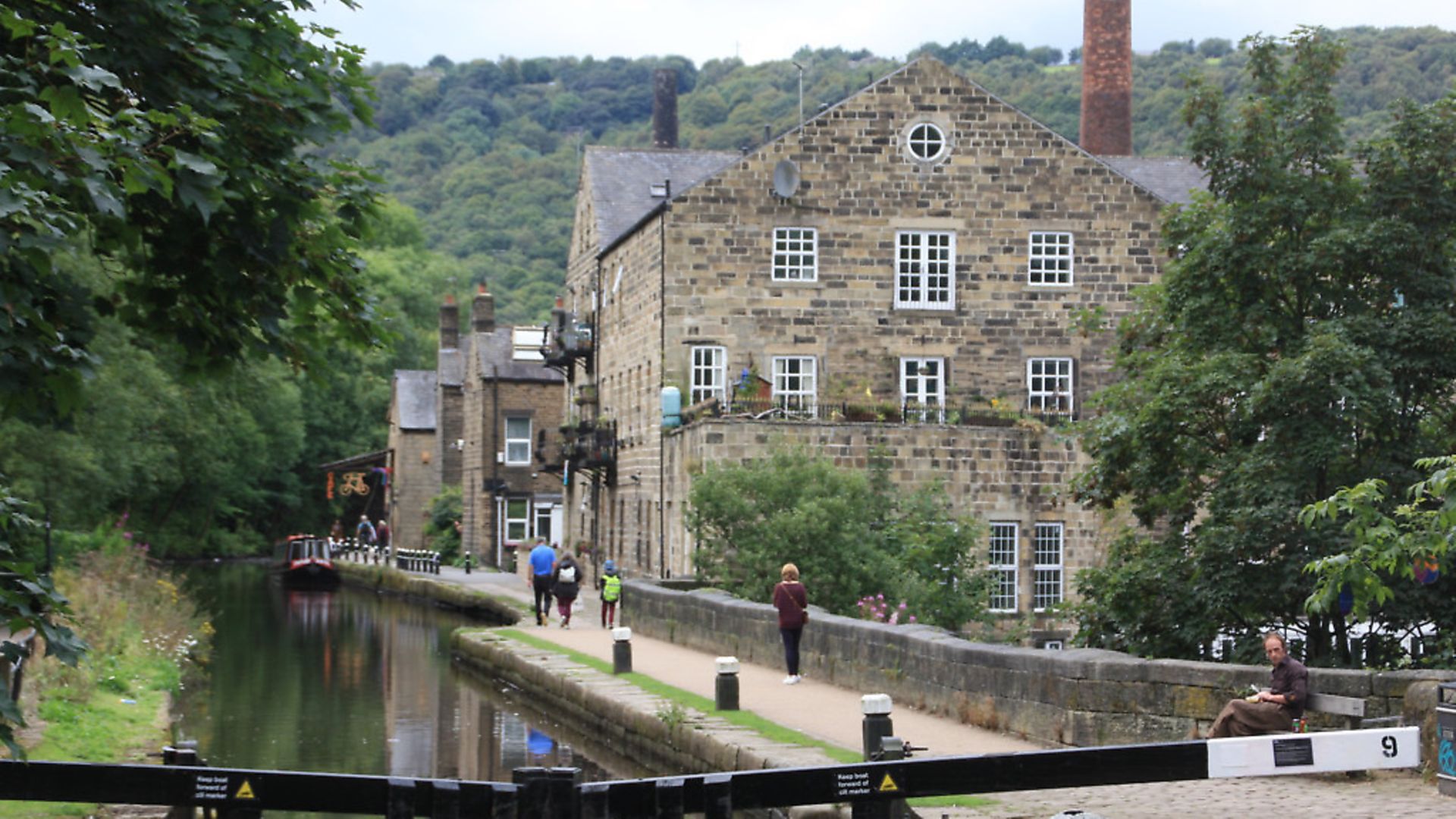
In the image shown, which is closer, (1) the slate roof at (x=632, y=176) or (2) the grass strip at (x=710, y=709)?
(2) the grass strip at (x=710, y=709)

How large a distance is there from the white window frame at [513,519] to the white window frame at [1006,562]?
2415 cm

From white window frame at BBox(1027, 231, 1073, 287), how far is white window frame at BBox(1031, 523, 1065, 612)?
5.56 m

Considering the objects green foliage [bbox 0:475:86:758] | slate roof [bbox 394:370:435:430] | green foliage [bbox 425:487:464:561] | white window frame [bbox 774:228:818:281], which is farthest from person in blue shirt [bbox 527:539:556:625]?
slate roof [bbox 394:370:435:430]

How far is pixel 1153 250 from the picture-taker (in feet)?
117

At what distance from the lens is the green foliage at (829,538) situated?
83.4ft

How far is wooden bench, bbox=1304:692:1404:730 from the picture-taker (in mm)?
11656

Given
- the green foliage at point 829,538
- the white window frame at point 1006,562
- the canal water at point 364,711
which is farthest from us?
the white window frame at point 1006,562

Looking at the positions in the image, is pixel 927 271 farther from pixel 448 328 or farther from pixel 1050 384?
pixel 448 328

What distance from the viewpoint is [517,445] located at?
179ft

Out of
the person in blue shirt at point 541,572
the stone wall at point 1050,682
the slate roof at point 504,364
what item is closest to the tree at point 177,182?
the stone wall at point 1050,682

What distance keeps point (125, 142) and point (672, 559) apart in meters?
25.5

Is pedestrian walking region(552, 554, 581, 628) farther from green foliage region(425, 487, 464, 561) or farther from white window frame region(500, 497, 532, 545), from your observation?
green foliage region(425, 487, 464, 561)

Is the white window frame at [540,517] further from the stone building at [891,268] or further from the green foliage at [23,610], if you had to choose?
the green foliage at [23,610]

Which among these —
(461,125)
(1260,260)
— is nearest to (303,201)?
(1260,260)
